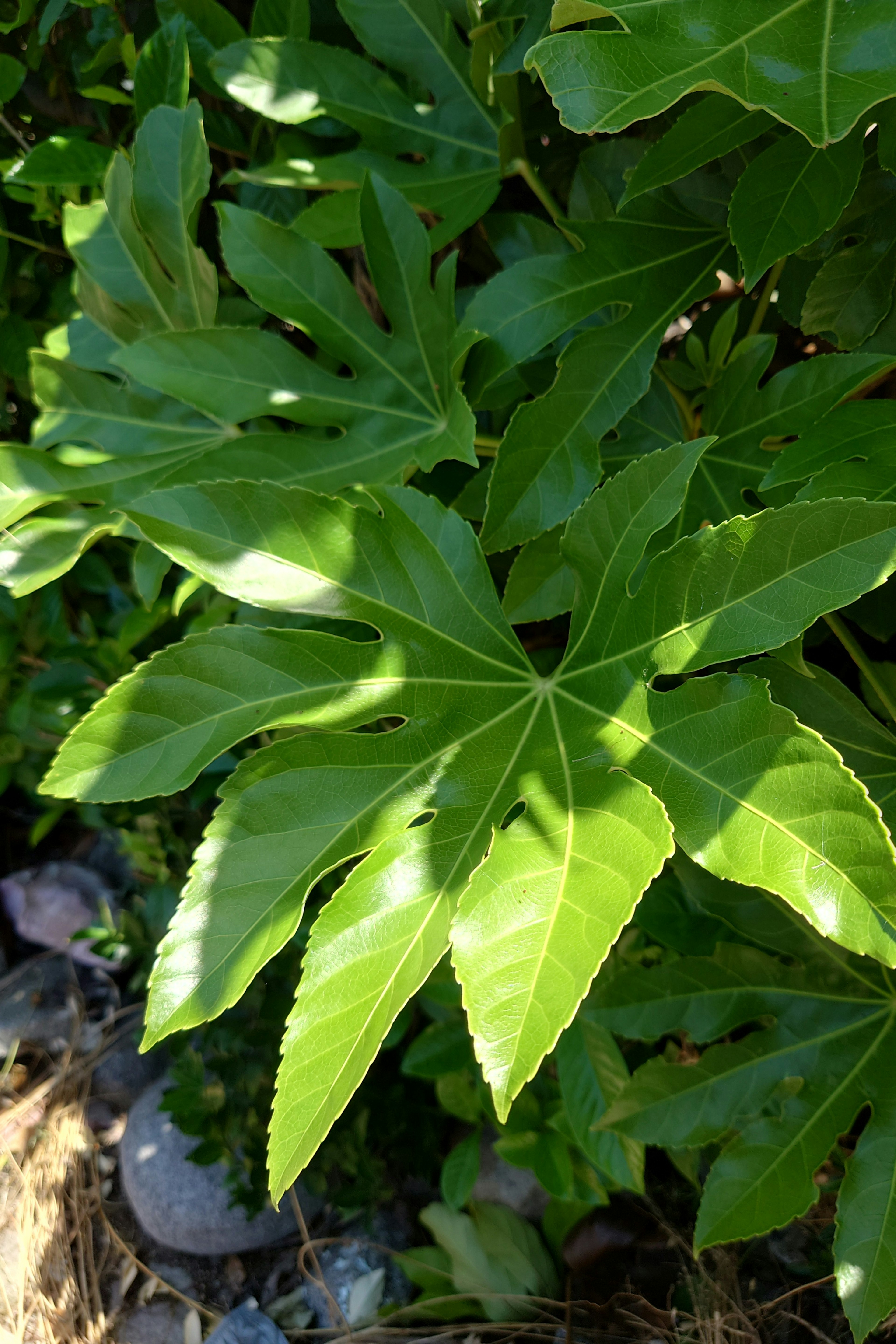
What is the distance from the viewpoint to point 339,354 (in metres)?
0.84

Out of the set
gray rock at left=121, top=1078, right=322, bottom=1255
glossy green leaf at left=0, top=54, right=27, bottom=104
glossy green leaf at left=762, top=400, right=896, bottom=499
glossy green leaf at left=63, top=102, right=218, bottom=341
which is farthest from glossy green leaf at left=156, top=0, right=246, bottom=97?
gray rock at left=121, top=1078, right=322, bottom=1255

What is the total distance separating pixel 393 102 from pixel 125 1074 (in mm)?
1999

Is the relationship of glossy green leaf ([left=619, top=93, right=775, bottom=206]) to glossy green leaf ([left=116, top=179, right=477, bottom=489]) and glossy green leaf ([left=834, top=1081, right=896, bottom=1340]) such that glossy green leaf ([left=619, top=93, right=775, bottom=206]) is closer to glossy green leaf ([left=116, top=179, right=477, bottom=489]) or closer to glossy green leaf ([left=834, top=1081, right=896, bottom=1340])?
glossy green leaf ([left=116, top=179, right=477, bottom=489])

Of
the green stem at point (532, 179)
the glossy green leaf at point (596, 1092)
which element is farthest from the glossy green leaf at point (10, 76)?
the glossy green leaf at point (596, 1092)

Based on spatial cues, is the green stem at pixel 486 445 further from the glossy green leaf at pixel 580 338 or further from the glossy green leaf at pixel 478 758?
the glossy green leaf at pixel 478 758

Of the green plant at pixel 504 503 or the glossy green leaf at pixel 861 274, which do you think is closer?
the green plant at pixel 504 503

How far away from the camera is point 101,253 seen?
96 cm

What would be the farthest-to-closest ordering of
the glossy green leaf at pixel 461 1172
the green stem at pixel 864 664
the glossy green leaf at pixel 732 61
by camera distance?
the glossy green leaf at pixel 461 1172 < the green stem at pixel 864 664 < the glossy green leaf at pixel 732 61

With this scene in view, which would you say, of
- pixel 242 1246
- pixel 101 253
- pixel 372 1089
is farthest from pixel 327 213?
pixel 242 1246

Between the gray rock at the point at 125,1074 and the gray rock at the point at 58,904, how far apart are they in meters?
0.21

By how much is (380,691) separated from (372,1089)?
1.09m

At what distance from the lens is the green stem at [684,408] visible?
84 centimetres

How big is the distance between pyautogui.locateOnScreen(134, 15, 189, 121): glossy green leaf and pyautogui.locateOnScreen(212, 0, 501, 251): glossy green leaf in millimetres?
106

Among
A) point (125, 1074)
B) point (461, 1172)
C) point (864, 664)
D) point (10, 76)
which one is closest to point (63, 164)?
point (10, 76)
